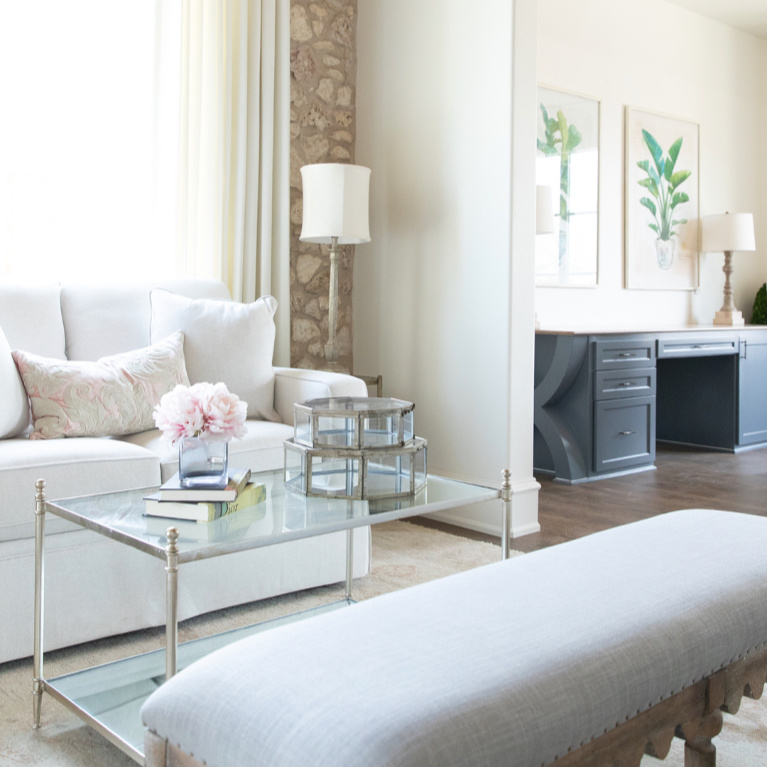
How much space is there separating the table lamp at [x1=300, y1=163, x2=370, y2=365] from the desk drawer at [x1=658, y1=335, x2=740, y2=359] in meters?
2.06

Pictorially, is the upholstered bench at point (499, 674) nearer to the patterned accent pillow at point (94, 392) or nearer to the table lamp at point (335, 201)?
the patterned accent pillow at point (94, 392)

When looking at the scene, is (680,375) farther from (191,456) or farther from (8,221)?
(191,456)

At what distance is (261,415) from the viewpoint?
2928 mm

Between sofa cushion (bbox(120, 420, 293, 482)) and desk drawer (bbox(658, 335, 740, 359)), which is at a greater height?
desk drawer (bbox(658, 335, 740, 359))

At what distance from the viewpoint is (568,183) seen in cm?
504

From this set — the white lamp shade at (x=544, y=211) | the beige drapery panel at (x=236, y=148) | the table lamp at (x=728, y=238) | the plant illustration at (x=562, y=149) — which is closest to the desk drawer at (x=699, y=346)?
the table lamp at (x=728, y=238)

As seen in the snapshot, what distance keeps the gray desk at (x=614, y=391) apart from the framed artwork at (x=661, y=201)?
67 cm

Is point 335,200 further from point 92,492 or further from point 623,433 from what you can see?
point 623,433

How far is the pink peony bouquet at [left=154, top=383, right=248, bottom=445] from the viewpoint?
1724mm

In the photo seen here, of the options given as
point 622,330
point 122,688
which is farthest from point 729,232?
point 122,688

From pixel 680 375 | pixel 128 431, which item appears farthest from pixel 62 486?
pixel 680 375

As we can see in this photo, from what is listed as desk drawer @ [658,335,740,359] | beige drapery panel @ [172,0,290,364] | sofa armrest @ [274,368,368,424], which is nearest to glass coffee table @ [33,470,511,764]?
sofa armrest @ [274,368,368,424]

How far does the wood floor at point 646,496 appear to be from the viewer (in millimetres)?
3492

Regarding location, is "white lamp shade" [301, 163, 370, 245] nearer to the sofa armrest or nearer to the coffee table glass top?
the sofa armrest
